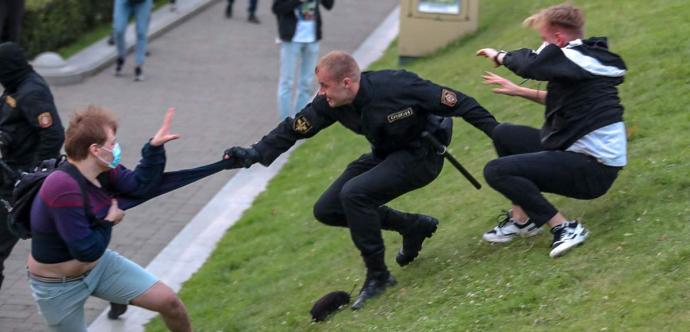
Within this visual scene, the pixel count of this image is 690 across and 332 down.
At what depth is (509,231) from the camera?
650 centimetres

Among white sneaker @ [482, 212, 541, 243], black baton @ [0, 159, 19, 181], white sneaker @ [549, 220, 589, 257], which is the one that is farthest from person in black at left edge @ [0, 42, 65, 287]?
white sneaker @ [549, 220, 589, 257]

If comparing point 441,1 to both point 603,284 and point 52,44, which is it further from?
point 603,284

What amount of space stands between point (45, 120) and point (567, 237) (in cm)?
353

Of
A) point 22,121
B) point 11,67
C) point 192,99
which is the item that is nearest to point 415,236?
point 22,121

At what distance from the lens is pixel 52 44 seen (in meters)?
15.8

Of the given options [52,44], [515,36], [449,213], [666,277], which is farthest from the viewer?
[52,44]

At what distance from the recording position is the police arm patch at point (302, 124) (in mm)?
6285

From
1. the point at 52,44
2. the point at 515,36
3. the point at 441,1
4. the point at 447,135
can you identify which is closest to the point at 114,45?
the point at 52,44

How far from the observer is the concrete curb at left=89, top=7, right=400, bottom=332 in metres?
7.58

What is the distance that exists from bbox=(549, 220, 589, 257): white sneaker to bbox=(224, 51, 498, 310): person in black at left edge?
71 centimetres

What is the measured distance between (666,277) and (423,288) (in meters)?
1.55

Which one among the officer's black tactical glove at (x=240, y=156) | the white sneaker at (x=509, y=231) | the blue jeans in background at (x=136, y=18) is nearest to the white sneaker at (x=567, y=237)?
the white sneaker at (x=509, y=231)

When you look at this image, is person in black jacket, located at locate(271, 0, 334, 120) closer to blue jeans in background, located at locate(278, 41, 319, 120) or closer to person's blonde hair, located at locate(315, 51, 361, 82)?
blue jeans in background, located at locate(278, 41, 319, 120)

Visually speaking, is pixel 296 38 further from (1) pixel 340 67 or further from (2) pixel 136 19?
(1) pixel 340 67
